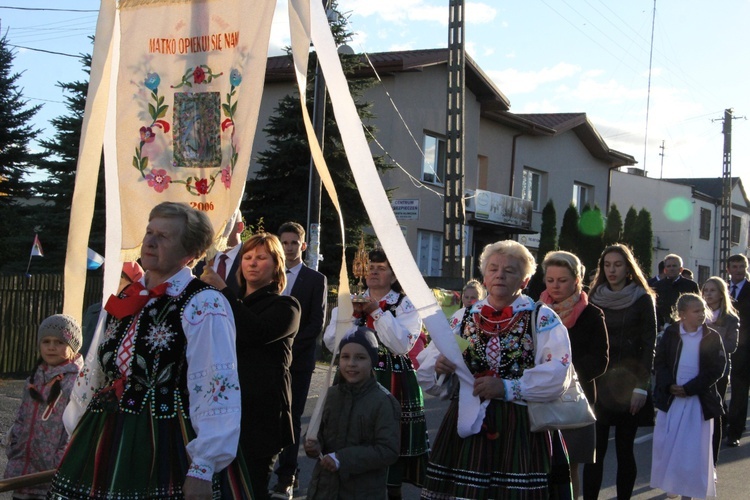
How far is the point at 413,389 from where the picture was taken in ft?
21.6

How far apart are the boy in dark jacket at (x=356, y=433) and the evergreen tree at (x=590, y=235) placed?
29.3 meters

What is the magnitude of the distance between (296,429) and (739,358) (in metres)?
6.55

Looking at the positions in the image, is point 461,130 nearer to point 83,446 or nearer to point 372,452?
point 372,452

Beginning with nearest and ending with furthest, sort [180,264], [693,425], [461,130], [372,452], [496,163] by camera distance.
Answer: [180,264], [372,452], [693,425], [461,130], [496,163]

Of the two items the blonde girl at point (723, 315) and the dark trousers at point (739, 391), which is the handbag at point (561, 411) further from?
the dark trousers at point (739, 391)

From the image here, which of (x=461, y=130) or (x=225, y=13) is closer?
(x=225, y=13)

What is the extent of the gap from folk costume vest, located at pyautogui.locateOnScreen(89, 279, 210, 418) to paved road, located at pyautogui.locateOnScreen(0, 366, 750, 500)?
3.73 meters

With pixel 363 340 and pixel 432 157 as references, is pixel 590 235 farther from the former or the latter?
pixel 363 340

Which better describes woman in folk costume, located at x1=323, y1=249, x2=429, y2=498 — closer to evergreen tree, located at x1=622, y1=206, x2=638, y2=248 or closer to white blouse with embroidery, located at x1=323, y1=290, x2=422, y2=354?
white blouse with embroidery, located at x1=323, y1=290, x2=422, y2=354

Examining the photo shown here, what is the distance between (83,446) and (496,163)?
93.1 ft

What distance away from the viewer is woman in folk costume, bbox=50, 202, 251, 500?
3.05m

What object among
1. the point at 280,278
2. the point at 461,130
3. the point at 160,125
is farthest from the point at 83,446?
the point at 461,130

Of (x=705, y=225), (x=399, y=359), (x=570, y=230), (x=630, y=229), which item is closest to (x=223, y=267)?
(x=399, y=359)

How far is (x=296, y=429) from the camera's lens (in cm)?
635
